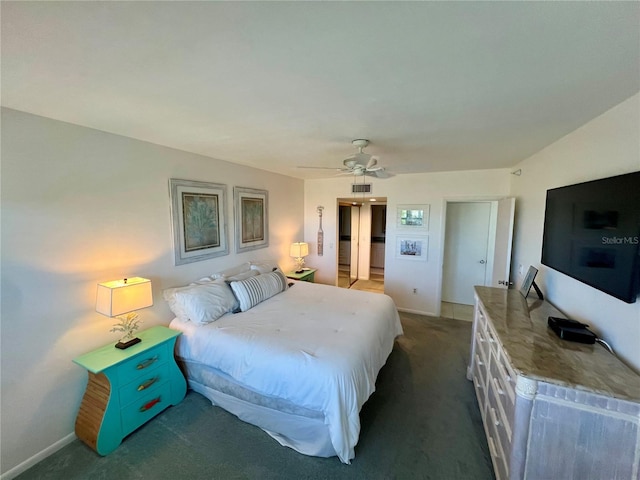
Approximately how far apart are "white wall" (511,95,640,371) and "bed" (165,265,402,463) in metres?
1.54

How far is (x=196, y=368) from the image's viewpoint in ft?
8.21

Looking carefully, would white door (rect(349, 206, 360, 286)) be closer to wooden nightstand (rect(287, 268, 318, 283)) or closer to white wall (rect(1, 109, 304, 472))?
wooden nightstand (rect(287, 268, 318, 283))

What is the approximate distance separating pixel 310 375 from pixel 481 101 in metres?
2.17

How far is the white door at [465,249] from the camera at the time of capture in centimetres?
468

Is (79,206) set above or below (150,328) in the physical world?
above

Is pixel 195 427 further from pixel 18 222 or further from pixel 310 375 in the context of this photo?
pixel 18 222

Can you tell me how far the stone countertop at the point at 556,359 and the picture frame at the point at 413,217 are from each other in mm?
2477

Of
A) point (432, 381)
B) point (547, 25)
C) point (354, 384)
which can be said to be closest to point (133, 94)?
point (547, 25)

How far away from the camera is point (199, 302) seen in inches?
103

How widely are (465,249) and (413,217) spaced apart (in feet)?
4.11

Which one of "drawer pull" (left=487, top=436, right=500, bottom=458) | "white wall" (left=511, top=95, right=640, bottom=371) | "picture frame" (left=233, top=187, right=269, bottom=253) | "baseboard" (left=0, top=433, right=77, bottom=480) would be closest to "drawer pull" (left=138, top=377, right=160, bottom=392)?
"baseboard" (left=0, top=433, right=77, bottom=480)

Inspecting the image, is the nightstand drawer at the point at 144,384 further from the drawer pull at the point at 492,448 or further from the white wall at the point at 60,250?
the drawer pull at the point at 492,448

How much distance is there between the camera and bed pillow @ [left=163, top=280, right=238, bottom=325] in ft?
8.49

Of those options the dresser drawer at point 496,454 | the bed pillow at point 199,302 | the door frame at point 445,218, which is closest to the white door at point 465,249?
the door frame at point 445,218
